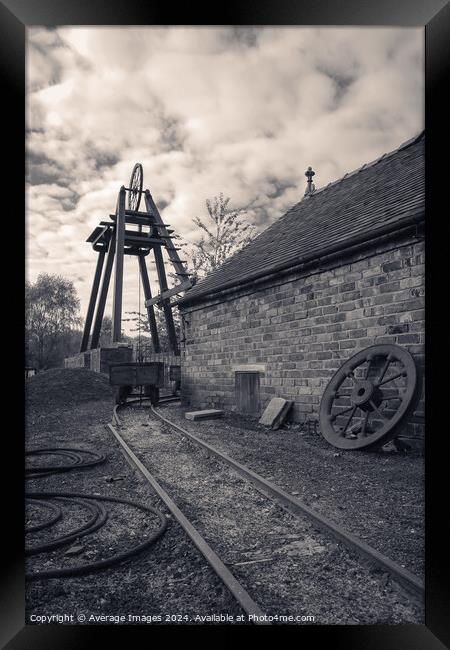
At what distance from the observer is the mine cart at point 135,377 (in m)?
10.8

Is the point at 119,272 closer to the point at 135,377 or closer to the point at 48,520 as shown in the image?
the point at 135,377

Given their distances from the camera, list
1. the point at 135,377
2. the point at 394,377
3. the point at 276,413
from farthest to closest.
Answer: the point at 135,377 → the point at 276,413 → the point at 394,377

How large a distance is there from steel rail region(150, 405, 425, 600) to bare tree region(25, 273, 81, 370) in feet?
66.9

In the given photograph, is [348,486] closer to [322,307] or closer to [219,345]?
[322,307]

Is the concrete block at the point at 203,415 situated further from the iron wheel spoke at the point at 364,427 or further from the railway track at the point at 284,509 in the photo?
the iron wheel spoke at the point at 364,427

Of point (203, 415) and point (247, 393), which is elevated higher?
point (247, 393)

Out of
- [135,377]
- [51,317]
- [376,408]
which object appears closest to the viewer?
[376,408]

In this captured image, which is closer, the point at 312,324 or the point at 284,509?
the point at 284,509

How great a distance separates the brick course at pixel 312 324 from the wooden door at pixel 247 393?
0.83ft

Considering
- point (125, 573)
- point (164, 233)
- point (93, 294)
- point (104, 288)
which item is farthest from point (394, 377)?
point (93, 294)

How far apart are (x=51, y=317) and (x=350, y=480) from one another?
2285 cm
